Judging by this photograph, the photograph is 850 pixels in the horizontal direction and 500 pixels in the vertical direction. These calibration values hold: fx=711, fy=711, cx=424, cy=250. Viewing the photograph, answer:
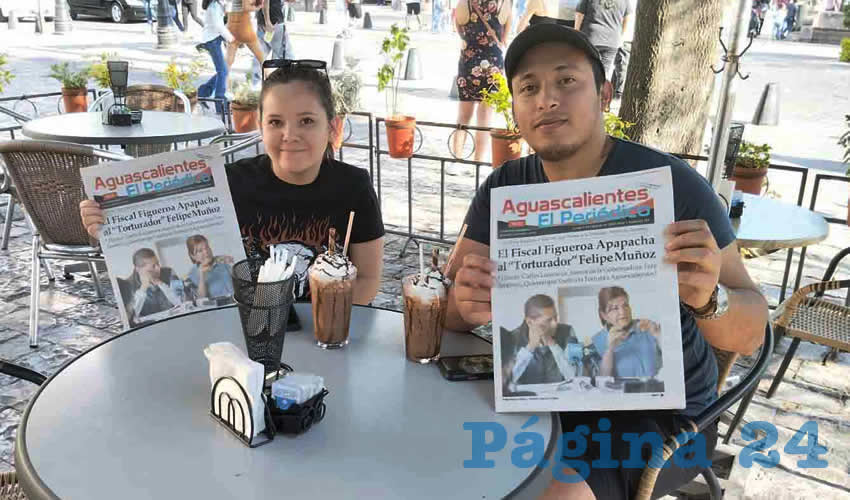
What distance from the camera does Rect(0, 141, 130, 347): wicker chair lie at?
322cm

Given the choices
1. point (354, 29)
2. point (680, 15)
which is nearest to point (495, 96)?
point (680, 15)

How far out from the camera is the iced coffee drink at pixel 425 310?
1.50 metres

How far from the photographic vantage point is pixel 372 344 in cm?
163

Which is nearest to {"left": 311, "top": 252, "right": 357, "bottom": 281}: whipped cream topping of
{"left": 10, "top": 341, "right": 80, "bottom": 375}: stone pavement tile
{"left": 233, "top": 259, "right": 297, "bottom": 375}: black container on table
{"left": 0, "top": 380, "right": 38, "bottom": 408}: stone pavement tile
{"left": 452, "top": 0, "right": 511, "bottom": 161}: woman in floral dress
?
{"left": 233, "top": 259, "right": 297, "bottom": 375}: black container on table

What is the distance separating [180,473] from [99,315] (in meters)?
3.15

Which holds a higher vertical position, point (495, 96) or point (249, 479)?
point (495, 96)

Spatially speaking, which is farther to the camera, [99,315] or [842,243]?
[842,243]

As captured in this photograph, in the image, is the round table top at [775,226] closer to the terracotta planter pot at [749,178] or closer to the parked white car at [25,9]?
the terracotta planter pot at [749,178]

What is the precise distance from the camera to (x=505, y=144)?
462cm

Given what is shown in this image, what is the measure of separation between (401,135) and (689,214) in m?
3.70

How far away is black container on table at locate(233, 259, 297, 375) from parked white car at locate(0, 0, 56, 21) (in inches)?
856

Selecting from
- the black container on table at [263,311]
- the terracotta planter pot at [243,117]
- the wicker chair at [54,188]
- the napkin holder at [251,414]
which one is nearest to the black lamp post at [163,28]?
the terracotta planter pot at [243,117]

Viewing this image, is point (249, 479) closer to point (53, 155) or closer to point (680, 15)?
point (53, 155)

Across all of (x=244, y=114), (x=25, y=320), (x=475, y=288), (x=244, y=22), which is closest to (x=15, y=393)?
(x=25, y=320)
